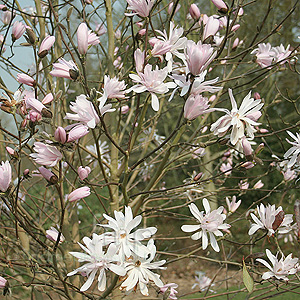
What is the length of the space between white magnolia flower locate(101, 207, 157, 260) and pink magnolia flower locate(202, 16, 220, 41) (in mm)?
634

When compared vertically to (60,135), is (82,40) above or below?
above

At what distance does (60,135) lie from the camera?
96cm

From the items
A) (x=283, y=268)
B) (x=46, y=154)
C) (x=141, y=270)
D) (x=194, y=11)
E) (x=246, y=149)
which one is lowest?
(x=283, y=268)

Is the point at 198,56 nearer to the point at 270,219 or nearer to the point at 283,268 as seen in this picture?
the point at 270,219

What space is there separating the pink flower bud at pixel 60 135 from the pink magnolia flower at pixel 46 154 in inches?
2.3

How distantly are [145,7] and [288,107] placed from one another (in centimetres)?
783

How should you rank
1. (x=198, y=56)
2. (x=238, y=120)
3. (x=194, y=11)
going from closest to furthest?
(x=198, y=56), (x=238, y=120), (x=194, y=11)

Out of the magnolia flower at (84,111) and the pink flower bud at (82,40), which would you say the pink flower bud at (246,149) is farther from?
the pink flower bud at (82,40)

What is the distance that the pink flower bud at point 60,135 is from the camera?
95cm

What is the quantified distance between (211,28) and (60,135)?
23.9 inches

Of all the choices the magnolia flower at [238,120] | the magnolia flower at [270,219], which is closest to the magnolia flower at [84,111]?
the magnolia flower at [238,120]

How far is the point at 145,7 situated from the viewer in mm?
1200

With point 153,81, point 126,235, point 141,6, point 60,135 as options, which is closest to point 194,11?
point 141,6

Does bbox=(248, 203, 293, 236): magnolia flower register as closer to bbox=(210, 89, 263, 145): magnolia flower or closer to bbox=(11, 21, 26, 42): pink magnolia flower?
bbox=(210, 89, 263, 145): magnolia flower
